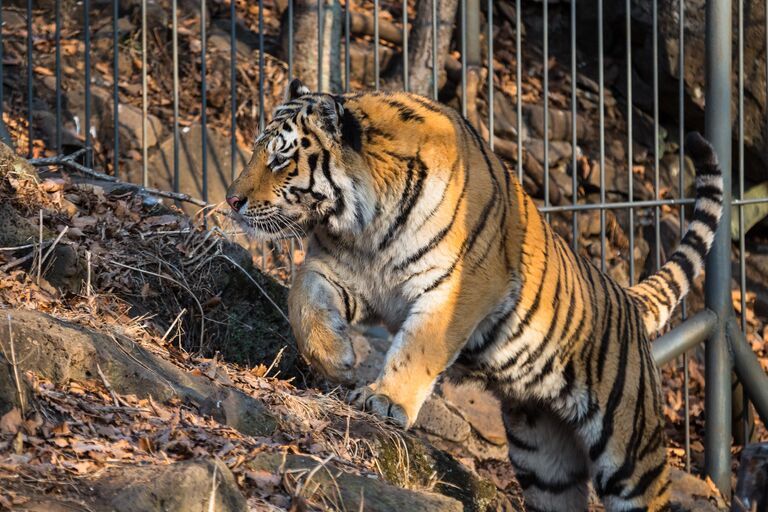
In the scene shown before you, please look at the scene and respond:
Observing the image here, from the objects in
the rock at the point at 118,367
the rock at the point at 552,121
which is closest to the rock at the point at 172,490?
the rock at the point at 118,367

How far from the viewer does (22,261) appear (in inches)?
149

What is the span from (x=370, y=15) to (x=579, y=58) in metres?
1.95

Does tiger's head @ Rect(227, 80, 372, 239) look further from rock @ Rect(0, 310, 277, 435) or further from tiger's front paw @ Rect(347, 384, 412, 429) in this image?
rock @ Rect(0, 310, 277, 435)

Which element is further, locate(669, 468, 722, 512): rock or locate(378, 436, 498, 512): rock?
locate(669, 468, 722, 512): rock

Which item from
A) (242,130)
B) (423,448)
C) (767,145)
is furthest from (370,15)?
(423,448)

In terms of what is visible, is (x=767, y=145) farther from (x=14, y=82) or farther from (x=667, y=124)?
(x=14, y=82)

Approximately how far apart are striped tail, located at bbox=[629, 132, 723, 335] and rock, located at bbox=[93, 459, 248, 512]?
10.1 ft

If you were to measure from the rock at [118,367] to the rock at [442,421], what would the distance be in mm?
2184

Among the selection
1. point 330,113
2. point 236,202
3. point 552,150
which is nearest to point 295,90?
point 330,113

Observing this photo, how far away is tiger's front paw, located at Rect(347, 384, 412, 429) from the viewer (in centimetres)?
367

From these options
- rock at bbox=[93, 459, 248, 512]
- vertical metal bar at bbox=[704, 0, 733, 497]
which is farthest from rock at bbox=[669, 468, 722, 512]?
rock at bbox=[93, 459, 248, 512]

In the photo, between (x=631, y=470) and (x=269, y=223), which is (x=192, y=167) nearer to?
(x=269, y=223)

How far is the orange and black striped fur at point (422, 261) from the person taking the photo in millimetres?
3844

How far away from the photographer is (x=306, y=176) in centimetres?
392
